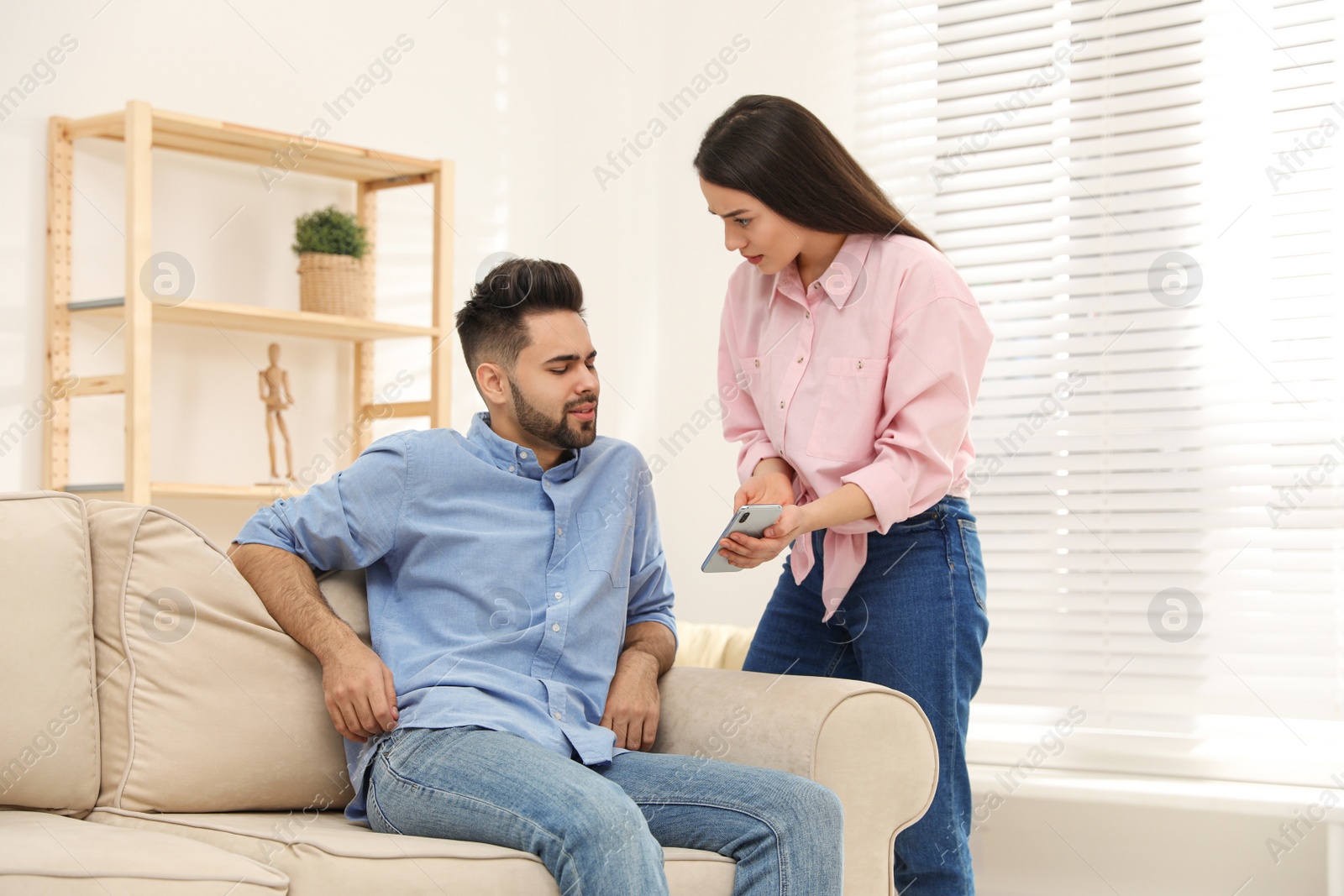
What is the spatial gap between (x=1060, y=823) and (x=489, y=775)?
6.22 feet

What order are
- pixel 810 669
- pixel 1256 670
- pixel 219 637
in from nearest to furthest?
pixel 219 637
pixel 810 669
pixel 1256 670

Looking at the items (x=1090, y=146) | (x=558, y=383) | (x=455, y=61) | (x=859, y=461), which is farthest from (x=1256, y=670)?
(x=455, y=61)

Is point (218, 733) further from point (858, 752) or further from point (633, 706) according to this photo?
point (858, 752)

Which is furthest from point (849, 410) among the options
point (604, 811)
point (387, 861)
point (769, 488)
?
point (387, 861)

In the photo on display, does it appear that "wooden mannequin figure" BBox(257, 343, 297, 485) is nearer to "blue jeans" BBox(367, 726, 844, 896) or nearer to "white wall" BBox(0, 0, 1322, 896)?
"white wall" BBox(0, 0, 1322, 896)

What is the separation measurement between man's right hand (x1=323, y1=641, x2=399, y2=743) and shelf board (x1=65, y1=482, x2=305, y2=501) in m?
1.17

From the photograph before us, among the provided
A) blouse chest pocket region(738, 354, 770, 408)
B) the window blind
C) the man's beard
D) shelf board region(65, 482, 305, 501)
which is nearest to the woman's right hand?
blouse chest pocket region(738, 354, 770, 408)

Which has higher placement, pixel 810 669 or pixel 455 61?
pixel 455 61

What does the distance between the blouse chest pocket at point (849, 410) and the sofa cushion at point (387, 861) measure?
1.94ft

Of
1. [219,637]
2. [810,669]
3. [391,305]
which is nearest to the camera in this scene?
[219,637]

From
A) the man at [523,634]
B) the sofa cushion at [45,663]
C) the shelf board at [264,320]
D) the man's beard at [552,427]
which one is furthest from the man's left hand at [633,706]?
the shelf board at [264,320]

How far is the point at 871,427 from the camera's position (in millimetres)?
1707

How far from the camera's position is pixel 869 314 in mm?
1696

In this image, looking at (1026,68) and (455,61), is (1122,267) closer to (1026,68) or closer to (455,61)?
(1026,68)
